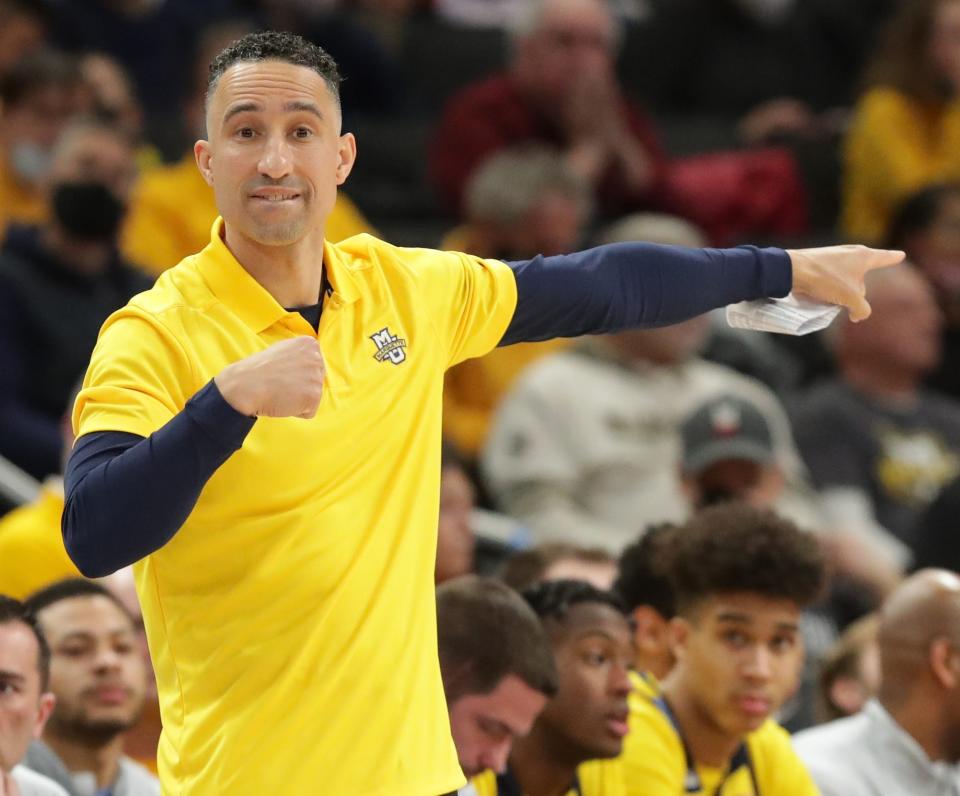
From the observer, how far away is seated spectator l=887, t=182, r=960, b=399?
24.6 feet

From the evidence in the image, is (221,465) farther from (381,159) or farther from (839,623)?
(381,159)

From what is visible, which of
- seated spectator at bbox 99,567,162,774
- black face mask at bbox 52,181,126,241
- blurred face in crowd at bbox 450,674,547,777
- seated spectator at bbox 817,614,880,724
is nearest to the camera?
blurred face in crowd at bbox 450,674,547,777

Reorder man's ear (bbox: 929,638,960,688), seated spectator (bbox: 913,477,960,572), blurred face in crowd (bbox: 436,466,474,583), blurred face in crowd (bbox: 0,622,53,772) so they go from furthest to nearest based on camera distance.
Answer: seated spectator (bbox: 913,477,960,572) → blurred face in crowd (bbox: 436,466,474,583) → man's ear (bbox: 929,638,960,688) → blurred face in crowd (bbox: 0,622,53,772)

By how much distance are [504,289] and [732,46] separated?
5993 mm

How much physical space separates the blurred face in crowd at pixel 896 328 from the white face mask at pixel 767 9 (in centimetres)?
212

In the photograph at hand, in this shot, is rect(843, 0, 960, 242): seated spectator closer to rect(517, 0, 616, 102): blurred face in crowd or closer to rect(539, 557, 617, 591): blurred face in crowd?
rect(517, 0, 616, 102): blurred face in crowd

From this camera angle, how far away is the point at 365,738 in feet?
9.18

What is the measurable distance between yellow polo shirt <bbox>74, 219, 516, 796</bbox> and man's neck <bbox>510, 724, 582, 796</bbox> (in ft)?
3.91

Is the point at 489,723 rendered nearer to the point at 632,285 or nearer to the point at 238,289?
the point at 632,285

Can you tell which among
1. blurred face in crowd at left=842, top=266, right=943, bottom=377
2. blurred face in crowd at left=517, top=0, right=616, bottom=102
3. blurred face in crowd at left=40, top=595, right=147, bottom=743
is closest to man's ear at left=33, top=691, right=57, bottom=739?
blurred face in crowd at left=40, top=595, right=147, bottom=743

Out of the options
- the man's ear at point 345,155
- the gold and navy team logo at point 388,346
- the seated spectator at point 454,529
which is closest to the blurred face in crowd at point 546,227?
the seated spectator at point 454,529

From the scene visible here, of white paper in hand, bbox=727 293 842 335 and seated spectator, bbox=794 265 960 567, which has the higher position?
seated spectator, bbox=794 265 960 567

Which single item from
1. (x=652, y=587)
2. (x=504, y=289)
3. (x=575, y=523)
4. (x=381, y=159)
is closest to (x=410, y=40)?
(x=381, y=159)

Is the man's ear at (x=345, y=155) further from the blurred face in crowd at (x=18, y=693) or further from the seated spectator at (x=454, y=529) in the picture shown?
the seated spectator at (x=454, y=529)
